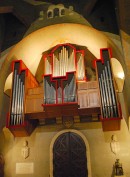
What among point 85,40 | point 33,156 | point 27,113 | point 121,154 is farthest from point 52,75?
point 121,154

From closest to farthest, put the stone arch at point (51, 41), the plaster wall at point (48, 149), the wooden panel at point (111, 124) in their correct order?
the wooden panel at point (111, 124) < the plaster wall at point (48, 149) < the stone arch at point (51, 41)

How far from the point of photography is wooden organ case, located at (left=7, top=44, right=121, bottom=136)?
7.52m

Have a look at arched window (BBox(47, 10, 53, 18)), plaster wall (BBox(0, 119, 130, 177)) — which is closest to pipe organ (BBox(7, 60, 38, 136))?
plaster wall (BBox(0, 119, 130, 177))

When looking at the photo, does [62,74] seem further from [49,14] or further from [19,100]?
[49,14]

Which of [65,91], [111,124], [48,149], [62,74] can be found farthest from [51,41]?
[48,149]

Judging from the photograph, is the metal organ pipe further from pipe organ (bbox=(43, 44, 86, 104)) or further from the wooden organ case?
pipe organ (bbox=(43, 44, 86, 104))

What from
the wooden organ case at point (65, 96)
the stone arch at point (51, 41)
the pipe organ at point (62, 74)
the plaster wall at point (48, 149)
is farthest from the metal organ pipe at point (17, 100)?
the plaster wall at point (48, 149)

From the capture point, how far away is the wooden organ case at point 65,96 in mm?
7520

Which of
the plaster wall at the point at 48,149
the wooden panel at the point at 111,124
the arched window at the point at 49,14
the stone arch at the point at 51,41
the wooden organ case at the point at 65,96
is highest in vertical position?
the arched window at the point at 49,14

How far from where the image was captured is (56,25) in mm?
9078

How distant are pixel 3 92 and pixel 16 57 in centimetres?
164

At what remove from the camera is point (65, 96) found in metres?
7.64

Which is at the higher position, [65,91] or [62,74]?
[62,74]

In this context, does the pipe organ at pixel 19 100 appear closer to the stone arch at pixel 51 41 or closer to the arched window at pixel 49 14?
the stone arch at pixel 51 41
